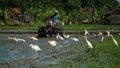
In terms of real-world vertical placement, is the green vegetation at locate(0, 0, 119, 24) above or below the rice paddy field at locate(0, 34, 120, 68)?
below

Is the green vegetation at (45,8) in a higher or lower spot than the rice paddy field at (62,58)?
lower

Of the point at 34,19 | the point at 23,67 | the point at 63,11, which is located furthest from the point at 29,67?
the point at 63,11

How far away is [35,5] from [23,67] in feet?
261

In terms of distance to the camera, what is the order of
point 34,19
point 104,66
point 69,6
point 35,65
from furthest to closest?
point 69,6, point 34,19, point 35,65, point 104,66

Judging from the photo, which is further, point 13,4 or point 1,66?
point 13,4

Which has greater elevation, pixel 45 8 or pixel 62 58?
pixel 62 58

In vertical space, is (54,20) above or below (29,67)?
below

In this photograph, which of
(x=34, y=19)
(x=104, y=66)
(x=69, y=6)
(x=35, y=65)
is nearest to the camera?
(x=104, y=66)

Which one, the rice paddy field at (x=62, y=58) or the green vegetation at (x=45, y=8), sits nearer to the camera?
the rice paddy field at (x=62, y=58)

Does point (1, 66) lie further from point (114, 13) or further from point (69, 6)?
point (69, 6)

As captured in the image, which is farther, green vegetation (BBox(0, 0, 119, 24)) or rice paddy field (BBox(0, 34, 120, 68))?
green vegetation (BBox(0, 0, 119, 24))

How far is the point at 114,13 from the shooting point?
94.6m

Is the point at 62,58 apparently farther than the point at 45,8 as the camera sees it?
No

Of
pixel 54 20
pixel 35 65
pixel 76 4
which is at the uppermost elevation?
pixel 35 65
